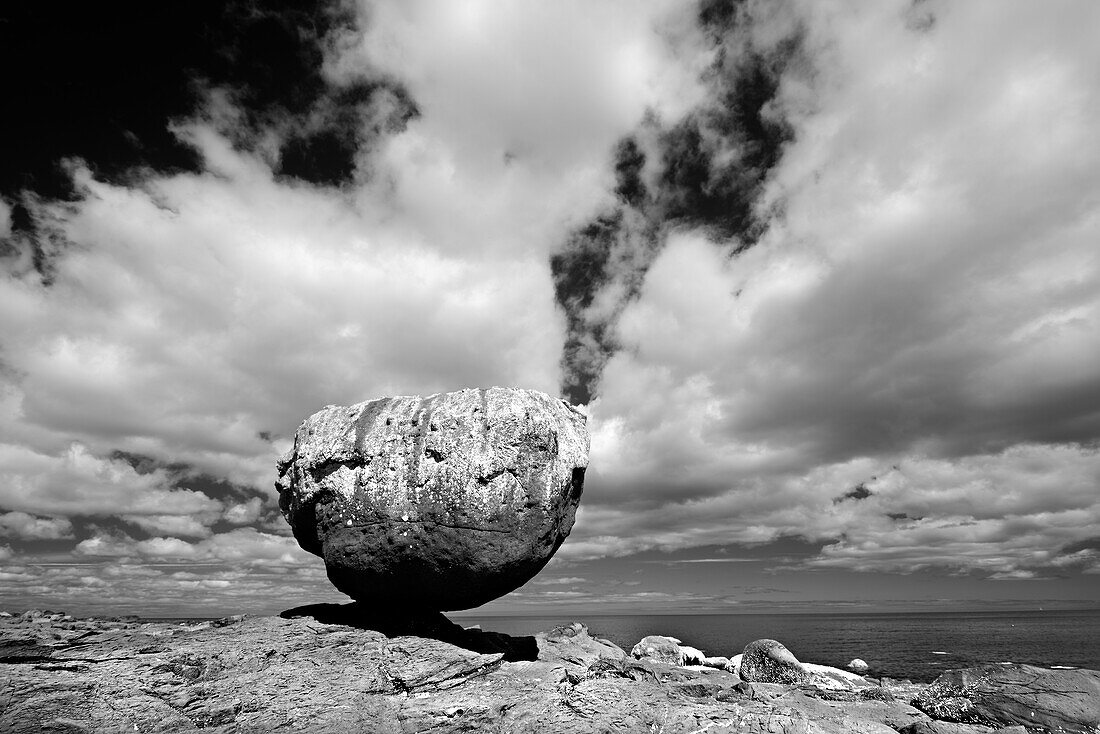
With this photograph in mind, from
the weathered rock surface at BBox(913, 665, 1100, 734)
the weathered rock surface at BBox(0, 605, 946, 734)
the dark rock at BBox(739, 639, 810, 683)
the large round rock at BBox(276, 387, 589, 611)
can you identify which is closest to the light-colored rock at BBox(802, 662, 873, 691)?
the dark rock at BBox(739, 639, 810, 683)

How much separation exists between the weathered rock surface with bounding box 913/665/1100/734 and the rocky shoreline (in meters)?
0.05

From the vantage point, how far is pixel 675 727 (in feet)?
41.6

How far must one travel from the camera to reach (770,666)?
89.1ft

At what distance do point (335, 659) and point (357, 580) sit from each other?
88.6 inches

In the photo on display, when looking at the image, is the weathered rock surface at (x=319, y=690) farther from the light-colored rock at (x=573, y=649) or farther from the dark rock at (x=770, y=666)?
the dark rock at (x=770, y=666)

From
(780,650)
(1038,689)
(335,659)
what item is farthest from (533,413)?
(780,650)

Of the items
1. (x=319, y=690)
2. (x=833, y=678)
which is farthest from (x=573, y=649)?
(x=833, y=678)

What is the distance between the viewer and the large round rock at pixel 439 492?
1491cm

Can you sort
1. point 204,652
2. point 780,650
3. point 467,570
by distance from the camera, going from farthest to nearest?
point 780,650
point 467,570
point 204,652

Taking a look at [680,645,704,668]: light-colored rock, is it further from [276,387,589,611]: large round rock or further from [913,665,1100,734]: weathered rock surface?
[276,387,589,611]: large round rock

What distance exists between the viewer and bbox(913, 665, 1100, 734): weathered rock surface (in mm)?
16188

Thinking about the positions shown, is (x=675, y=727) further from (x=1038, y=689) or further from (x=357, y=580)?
(x=1038, y=689)

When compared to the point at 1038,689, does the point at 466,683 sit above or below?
above

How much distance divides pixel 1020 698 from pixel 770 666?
11802mm
